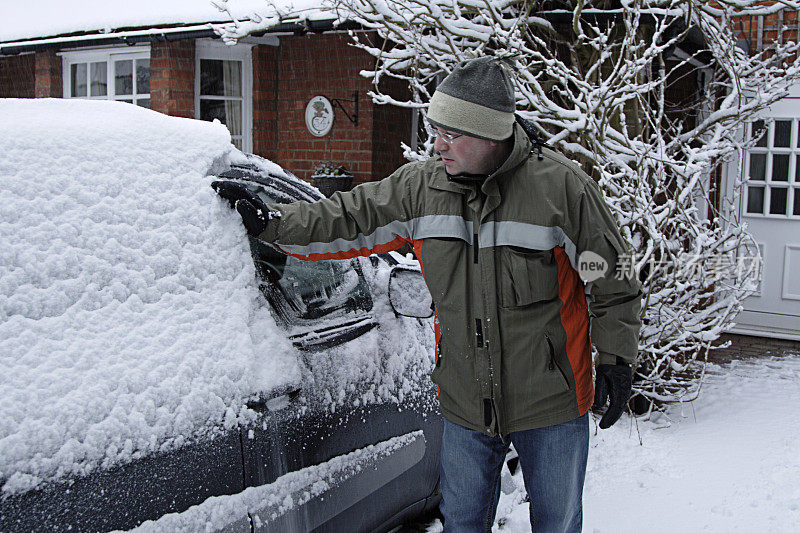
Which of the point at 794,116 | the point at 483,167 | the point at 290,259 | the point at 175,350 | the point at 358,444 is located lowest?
the point at 358,444

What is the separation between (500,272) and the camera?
2254 millimetres

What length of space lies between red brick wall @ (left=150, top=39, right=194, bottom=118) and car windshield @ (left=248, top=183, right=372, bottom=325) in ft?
21.7

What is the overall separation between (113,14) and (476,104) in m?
8.02

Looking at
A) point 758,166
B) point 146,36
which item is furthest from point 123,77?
point 758,166

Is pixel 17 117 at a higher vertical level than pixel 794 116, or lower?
lower

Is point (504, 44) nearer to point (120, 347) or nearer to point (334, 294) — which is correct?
point (334, 294)

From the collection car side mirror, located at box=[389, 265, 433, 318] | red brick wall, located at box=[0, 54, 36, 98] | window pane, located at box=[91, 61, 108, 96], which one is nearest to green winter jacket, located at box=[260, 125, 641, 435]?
car side mirror, located at box=[389, 265, 433, 318]

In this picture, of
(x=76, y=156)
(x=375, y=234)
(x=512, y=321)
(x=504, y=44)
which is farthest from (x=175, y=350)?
(x=504, y=44)

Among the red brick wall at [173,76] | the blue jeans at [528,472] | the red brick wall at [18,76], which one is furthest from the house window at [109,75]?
the blue jeans at [528,472]

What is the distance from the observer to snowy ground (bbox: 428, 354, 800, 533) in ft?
12.0

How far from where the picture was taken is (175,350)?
74.7 inches

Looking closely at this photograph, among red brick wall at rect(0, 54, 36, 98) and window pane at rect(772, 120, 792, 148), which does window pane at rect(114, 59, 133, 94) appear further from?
window pane at rect(772, 120, 792, 148)

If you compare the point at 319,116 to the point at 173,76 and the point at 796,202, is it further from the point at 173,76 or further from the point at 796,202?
the point at 796,202

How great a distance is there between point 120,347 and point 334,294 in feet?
3.09
